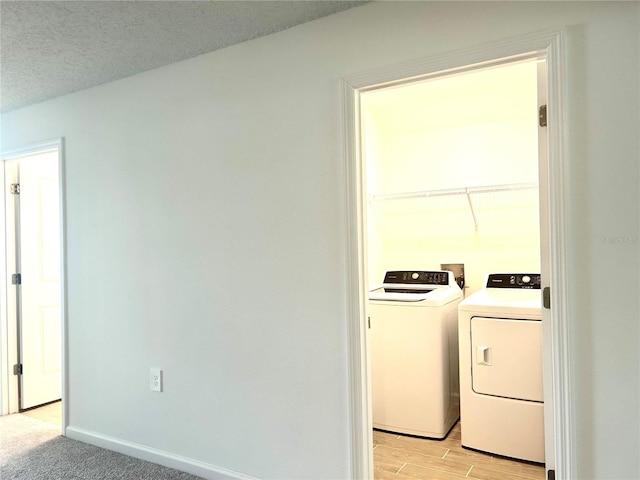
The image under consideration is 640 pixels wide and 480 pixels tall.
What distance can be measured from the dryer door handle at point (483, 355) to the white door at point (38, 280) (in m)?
3.04

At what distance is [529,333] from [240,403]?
5.19ft

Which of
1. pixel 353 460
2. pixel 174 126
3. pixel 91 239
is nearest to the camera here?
pixel 353 460

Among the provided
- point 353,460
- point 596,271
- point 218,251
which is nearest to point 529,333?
point 596,271

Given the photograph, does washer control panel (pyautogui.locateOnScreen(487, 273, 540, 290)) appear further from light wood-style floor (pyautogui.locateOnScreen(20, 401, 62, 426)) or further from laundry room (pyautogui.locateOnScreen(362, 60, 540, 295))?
light wood-style floor (pyautogui.locateOnScreen(20, 401, 62, 426))

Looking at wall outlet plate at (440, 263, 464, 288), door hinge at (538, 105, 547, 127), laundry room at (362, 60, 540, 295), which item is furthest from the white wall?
wall outlet plate at (440, 263, 464, 288)

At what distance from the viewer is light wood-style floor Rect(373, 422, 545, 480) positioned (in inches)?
91.2

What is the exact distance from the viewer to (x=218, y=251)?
2.29m

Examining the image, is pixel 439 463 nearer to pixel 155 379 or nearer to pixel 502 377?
pixel 502 377

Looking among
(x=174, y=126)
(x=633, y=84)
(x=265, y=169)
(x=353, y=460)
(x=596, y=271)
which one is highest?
(x=174, y=126)

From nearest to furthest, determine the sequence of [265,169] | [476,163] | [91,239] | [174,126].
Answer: [265,169] < [174,126] < [91,239] < [476,163]

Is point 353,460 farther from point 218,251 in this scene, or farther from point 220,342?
point 218,251

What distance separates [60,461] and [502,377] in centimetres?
257

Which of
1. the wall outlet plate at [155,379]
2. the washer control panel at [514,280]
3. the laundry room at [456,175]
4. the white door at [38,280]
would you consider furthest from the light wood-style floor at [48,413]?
the washer control panel at [514,280]

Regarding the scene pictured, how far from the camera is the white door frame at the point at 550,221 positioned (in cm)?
154
